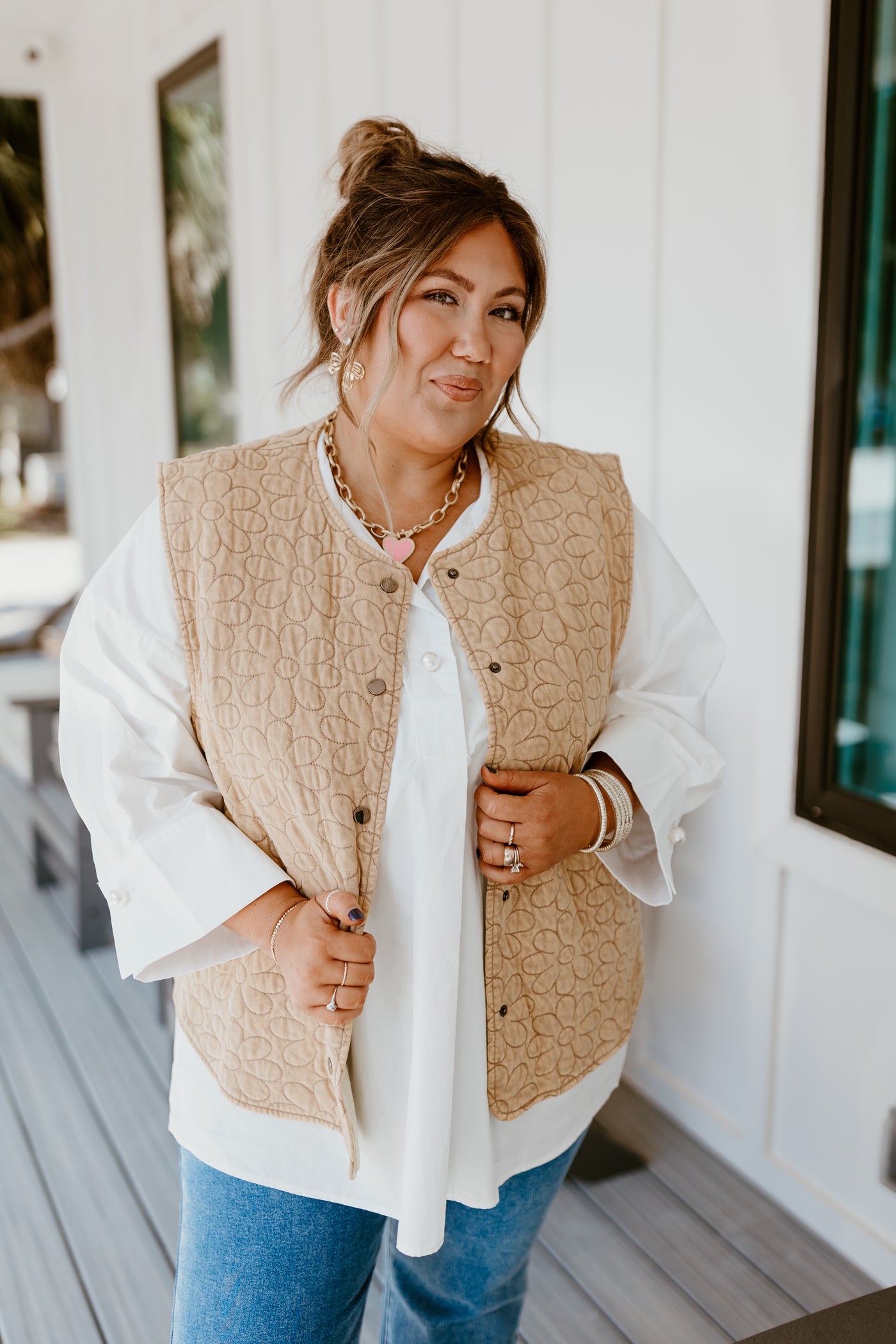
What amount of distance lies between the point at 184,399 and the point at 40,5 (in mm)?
1813

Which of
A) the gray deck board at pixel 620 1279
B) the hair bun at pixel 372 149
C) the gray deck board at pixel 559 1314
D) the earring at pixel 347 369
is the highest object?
the hair bun at pixel 372 149

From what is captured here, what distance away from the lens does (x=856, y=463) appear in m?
1.91

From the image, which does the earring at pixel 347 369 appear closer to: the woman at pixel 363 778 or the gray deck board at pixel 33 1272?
the woman at pixel 363 778

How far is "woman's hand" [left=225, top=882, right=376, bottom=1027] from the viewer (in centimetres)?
105

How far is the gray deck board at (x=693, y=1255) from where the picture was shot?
1915 millimetres

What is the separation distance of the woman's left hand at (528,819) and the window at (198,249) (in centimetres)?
322

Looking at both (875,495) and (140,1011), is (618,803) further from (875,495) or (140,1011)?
(140,1011)

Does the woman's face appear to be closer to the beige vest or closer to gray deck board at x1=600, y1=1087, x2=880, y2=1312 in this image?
the beige vest

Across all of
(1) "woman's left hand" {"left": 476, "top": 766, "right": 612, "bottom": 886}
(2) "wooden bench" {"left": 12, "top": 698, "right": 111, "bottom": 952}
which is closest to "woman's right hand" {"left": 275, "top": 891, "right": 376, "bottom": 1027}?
(1) "woman's left hand" {"left": 476, "top": 766, "right": 612, "bottom": 886}

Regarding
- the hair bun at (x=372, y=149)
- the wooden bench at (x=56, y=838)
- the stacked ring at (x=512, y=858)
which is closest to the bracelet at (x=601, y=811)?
the stacked ring at (x=512, y=858)

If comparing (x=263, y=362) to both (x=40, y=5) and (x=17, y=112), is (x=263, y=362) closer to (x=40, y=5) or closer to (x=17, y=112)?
(x=40, y=5)

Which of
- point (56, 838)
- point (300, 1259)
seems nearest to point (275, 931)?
point (300, 1259)

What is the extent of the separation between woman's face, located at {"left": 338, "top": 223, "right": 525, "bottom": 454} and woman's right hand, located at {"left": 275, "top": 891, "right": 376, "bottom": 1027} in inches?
18.6

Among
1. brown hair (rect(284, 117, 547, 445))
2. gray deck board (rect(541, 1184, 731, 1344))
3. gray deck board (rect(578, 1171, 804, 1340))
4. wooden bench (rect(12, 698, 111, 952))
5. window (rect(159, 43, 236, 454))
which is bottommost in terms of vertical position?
gray deck board (rect(541, 1184, 731, 1344))
